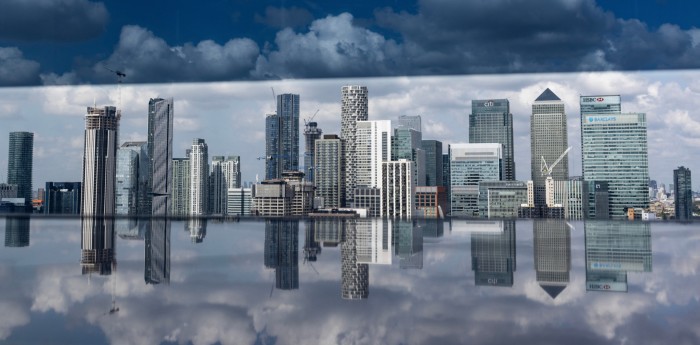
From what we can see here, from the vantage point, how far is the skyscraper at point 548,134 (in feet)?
170

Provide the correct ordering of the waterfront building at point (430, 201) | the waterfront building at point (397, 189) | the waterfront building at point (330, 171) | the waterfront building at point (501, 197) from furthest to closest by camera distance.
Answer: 1. the waterfront building at point (330, 171)
2. the waterfront building at point (501, 197)
3. the waterfront building at point (397, 189)
4. the waterfront building at point (430, 201)

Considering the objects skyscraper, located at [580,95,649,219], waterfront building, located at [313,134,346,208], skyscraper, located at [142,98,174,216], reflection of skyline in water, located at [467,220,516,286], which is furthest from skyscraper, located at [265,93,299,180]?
reflection of skyline in water, located at [467,220,516,286]

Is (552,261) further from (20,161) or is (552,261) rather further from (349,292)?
(20,161)

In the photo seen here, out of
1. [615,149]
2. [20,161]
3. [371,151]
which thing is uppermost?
[615,149]

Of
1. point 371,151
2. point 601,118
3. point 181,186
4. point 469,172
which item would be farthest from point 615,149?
point 181,186

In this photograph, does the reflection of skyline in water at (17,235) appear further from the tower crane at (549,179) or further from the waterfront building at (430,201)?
the tower crane at (549,179)

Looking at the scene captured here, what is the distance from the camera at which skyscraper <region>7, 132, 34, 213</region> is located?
83.4 ft

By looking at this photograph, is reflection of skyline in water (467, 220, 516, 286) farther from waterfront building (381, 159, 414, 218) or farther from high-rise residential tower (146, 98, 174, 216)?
high-rise residential tower (146, 98, 174, 216)

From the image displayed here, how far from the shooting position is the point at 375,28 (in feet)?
28.8

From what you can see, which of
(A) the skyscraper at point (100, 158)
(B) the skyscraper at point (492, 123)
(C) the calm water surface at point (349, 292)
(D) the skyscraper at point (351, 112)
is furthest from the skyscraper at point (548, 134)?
(C) the calm water surface at point (349, 292)

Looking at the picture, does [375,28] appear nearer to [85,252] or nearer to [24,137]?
[85,252]

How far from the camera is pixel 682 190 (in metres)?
30.8

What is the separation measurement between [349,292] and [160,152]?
1574 inches

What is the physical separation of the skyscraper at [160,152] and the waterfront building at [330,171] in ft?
35.0
